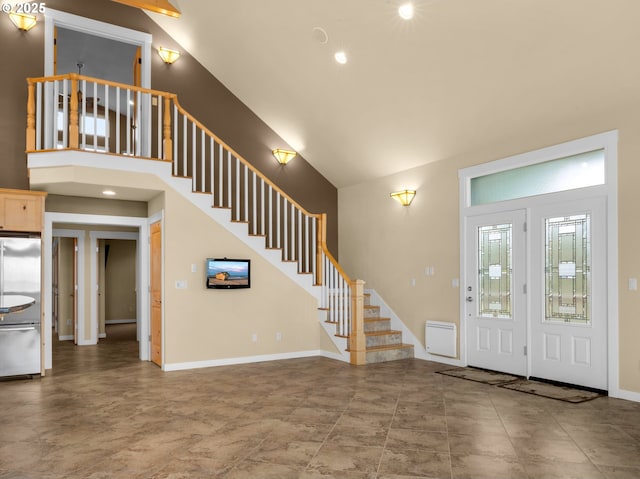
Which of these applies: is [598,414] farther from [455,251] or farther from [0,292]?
[0,292]

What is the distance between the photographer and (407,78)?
6.29m

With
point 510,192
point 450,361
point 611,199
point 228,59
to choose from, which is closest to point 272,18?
point 228,59

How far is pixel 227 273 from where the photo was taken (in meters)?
7.09

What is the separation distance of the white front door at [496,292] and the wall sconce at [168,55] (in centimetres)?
544

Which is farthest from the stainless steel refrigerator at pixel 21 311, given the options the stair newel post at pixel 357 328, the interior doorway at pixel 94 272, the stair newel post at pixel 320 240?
the stair newel post at pixel 357 328

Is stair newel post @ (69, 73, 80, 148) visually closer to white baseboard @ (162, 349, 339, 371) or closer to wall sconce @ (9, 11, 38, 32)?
wall sconce @ (9, 11, 38, 32)

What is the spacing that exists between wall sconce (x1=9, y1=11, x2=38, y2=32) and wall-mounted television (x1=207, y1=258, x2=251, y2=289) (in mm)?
4183

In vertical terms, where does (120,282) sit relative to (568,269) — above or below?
below

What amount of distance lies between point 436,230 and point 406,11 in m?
3.13

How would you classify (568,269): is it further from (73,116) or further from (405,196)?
(73,116)

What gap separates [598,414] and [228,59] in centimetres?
701

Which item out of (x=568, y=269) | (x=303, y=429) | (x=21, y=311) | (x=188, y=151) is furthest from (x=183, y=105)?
(x=568, y=269)

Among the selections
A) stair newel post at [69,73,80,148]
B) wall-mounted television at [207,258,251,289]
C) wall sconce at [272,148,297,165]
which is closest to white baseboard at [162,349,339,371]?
wall-mounted television at [207,258,251,289]

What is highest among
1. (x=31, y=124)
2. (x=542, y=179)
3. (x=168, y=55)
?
(x=168, y=55)
